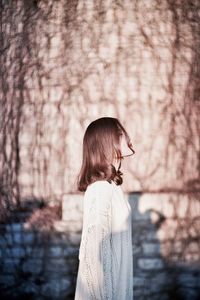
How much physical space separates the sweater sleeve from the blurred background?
166cm

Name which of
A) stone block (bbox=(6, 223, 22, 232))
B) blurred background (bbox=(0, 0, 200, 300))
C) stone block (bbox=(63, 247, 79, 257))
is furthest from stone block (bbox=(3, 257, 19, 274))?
stone block (bbox=(63, 247, 79, 257))

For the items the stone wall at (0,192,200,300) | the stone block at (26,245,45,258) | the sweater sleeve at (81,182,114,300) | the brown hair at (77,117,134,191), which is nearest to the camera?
the sweater sleeve at (81,182,114,300)

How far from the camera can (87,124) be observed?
3.52 meters

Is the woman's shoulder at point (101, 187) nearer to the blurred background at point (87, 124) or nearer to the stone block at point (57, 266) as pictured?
the blurred background at point (87, 124)

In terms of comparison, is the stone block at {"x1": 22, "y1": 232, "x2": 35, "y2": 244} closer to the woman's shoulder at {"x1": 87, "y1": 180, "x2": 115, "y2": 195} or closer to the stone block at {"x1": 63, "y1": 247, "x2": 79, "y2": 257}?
the stone block at {"x1": 63, "y1": 247, "x2": 79, "y2": 257}

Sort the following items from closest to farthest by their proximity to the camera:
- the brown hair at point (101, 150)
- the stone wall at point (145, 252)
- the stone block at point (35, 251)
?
the brown hair at point (101, 150), the stone wall at point (145, 252), the stone block at point (35, 251)

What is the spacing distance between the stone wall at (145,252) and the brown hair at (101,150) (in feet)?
5.16

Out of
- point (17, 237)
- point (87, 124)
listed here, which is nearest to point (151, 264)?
point (17, 237)

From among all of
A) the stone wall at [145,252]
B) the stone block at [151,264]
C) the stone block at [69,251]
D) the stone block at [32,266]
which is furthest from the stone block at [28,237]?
the stone block at [151,264]

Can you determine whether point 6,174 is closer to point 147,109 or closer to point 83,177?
point 147,109

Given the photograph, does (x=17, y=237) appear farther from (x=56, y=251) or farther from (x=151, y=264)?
(x=151, y=264)

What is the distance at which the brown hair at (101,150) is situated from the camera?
1.78m

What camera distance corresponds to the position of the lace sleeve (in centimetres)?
166

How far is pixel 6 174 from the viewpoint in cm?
363
